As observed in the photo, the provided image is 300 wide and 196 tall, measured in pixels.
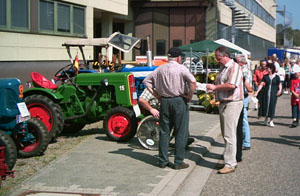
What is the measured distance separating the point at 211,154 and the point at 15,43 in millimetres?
10833

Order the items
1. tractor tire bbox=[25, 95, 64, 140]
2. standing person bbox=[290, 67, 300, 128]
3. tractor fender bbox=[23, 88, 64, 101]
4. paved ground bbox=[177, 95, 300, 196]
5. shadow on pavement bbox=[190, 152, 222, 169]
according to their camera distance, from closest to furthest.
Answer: paved ground bbox=[177, 95, 300, 196]
shadow on pavement bbox=[190, 152, 222, 169]
tractor tire bbox=[25, 95, 64, 140]
tractor fender bbox=[23, 88, 64, 101]
standing person bbox=[290, 67, 300, 128]

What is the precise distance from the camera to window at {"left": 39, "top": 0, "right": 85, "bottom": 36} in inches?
751

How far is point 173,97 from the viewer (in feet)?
23.6

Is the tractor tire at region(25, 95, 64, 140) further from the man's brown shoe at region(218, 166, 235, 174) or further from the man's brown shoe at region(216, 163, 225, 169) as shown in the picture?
the man's brown shoe at region(218, 166, 235, 174)

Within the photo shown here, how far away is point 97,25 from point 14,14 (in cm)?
1771

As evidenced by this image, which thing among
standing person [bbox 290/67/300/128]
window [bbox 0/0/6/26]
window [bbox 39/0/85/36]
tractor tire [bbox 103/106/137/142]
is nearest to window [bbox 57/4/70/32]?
window [bbox 39/0/85/36]

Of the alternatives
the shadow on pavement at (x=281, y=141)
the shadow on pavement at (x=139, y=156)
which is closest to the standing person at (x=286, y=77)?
the shadow on pavement at (x=281, y=141)

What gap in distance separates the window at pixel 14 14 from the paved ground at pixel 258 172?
9.68 m

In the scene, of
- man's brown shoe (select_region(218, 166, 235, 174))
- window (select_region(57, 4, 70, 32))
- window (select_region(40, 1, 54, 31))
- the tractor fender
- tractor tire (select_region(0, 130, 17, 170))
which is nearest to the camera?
tractor tire (select_region(0, 130, 17, 170))

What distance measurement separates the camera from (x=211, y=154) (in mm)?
9039

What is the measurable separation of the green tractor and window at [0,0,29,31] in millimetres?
6966

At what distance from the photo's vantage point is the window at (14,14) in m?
16.3

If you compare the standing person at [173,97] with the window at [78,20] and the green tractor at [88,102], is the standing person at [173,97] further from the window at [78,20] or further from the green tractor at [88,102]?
the window at [78,20]

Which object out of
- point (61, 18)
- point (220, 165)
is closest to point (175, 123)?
point (220, 165)
